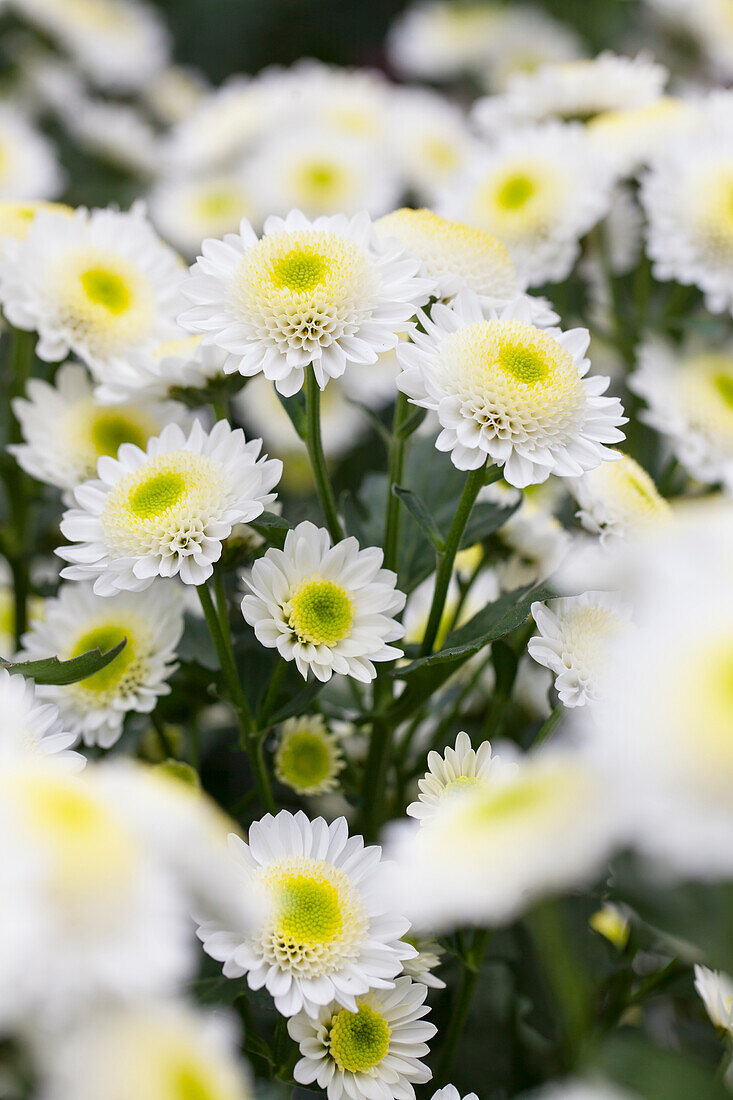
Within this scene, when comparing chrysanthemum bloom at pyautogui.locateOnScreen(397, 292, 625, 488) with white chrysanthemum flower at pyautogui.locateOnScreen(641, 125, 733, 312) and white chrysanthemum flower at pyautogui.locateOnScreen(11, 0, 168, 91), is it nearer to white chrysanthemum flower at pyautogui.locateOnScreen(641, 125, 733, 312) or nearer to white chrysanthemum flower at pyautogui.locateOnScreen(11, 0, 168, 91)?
white chrysanthemum flower at pyautogui.locateOnScreen(641, 125, 733, 312)

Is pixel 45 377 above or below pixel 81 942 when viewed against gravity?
below

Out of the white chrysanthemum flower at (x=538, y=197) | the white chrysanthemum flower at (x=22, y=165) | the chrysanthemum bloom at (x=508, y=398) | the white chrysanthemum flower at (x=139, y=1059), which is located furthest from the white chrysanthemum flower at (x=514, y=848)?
the white chrysanthemum flower at (x=22, y=165)

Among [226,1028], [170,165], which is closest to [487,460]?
[226,1028]

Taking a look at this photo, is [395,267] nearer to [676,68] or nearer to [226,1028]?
[226,1028]

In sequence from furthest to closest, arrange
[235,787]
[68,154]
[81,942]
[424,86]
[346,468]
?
1. [424,86]
2. [68,154]
3. [346,468]
4. [235,787]
5. [81,942]

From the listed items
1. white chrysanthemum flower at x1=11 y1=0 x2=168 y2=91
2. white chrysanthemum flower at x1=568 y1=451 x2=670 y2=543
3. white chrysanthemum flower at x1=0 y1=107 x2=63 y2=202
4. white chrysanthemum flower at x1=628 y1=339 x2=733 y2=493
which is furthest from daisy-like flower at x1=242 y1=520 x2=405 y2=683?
white chrysanthemum flower at x1=11 y1=0 x2=168 y2=91

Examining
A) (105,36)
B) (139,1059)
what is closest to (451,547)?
(139,1059)
